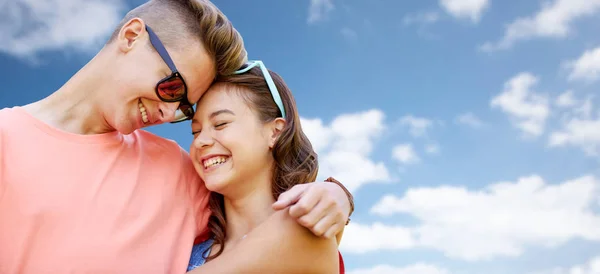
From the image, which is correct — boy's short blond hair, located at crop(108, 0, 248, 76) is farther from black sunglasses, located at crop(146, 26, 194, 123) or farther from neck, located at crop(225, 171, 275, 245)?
neck, located at crop(225, 171, 275, 245)

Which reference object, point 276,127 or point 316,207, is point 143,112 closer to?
point 276,127

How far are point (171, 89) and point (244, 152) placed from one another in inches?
27.7

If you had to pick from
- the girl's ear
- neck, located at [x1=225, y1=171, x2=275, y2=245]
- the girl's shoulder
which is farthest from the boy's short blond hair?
the girl's shoulder

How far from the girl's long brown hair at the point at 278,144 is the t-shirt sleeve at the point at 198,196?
0.05 meters

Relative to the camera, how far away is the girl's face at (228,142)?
3.91 meters

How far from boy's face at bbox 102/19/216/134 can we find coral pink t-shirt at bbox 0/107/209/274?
0.22 meters

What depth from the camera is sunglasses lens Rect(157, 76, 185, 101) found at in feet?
11.6

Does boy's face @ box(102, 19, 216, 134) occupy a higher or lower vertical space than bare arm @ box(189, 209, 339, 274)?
higher

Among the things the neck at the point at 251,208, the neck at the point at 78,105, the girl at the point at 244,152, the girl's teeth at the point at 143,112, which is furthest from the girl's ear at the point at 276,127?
the neck at the point at 78,105

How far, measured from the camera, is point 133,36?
12.1 ft

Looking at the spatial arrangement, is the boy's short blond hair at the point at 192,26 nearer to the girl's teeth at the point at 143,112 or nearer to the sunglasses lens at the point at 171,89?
the sunglasses lens at the point at 171,89

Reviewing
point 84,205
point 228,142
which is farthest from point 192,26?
point 84,205

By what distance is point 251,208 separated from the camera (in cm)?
414

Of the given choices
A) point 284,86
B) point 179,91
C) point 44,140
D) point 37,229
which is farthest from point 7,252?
point 284,86
